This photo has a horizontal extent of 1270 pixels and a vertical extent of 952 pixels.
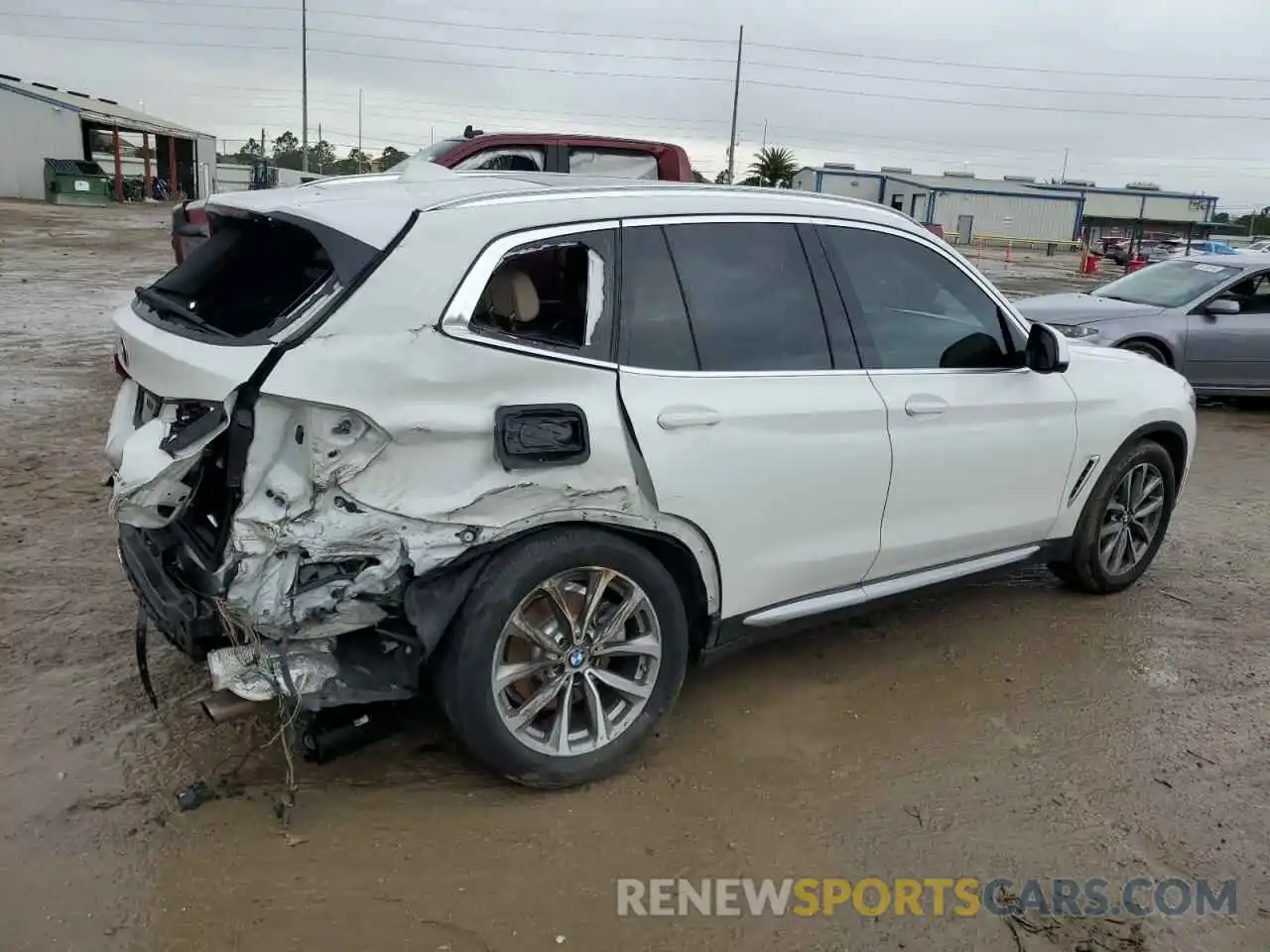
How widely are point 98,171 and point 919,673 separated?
46.8m

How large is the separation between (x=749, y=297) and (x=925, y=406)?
2.67 ft

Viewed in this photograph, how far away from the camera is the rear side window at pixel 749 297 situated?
3.42 meters

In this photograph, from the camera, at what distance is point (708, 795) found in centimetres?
333

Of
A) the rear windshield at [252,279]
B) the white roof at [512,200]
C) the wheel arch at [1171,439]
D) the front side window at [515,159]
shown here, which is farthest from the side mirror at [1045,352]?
the front side window at [515,159]

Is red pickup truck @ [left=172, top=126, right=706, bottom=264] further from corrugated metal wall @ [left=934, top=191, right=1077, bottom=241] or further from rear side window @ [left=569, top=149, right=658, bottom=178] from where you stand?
corrugated metal wall @ [left=934, top=191, right=1077, bottom=241]

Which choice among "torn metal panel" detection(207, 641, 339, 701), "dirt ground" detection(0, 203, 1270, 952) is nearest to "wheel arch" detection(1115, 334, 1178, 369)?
"dirt ground" detection(0, 203, 1270, 952)

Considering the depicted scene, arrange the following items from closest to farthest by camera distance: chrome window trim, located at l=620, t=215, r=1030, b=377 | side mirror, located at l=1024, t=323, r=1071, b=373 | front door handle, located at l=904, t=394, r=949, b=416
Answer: chrome window trim, located at l=620, t=215, r=1030, b=377 → front door handle, located at l=904, t=394, r=949, b=416 → side mirror, located at l=1024, t=323, r=1071, b=373

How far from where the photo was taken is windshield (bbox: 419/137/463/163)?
929 centimetres

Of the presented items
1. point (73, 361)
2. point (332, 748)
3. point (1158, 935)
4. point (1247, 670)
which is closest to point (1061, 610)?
point (1247, 670)

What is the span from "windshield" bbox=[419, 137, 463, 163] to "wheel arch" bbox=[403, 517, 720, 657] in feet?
22.3

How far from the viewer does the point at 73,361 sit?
923 cm

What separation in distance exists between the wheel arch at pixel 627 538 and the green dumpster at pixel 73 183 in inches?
1715

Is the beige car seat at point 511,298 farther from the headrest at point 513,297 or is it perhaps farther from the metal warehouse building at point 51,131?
the metal warehouse building at point 51,131

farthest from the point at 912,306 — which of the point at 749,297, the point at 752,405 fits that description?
the point at 752,405
